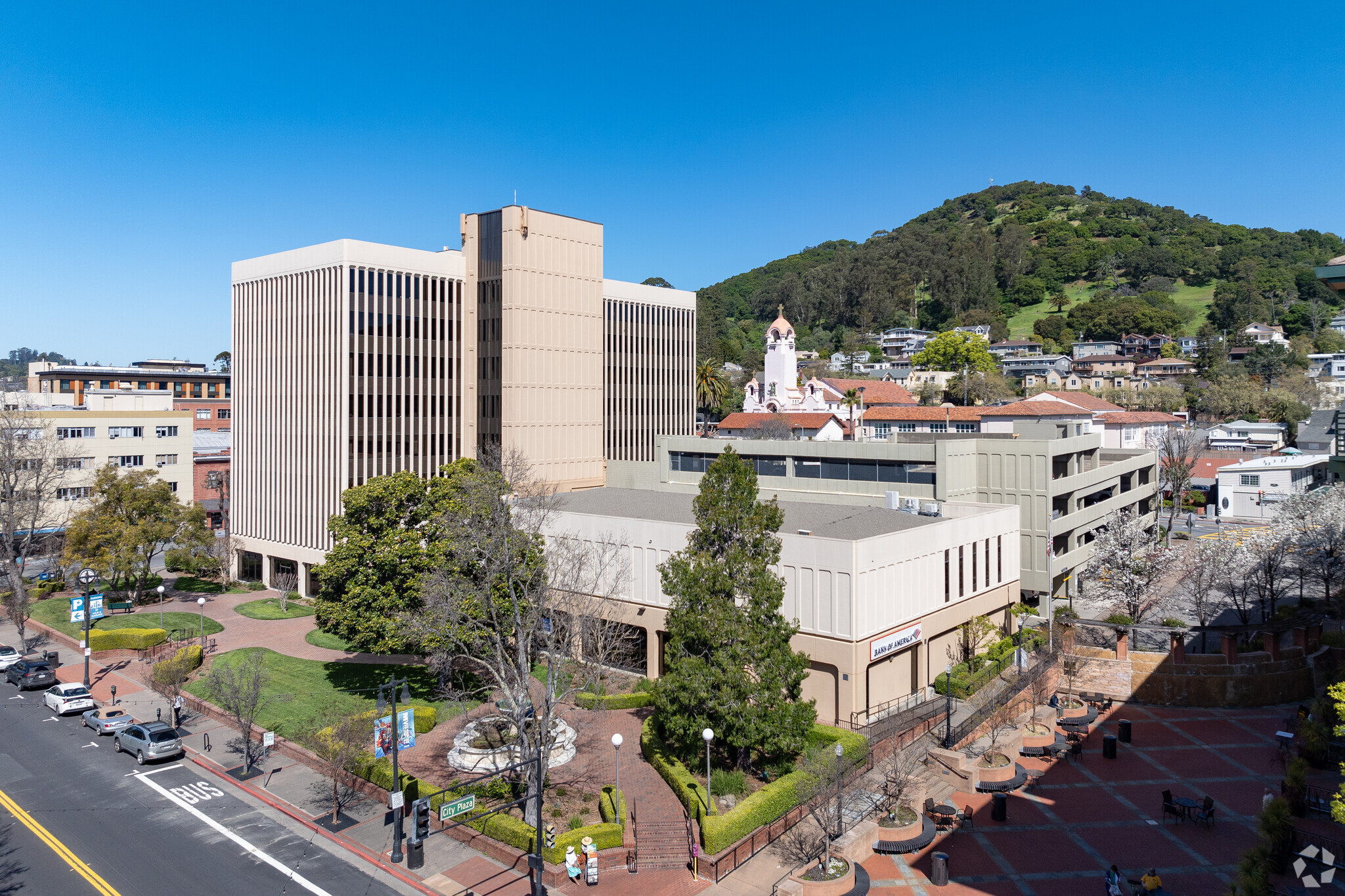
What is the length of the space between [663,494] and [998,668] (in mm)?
21519

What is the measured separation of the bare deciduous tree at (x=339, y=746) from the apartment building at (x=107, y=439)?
45.8 m

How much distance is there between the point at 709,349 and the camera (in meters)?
175

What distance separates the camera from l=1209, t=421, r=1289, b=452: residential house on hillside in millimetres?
103375

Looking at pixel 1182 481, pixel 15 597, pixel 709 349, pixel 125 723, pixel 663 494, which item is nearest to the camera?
pixel 125 723

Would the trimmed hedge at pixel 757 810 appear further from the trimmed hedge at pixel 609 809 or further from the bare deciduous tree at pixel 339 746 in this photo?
the bare deciduous tree at pixel 339 746

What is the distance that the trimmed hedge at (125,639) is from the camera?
149ft

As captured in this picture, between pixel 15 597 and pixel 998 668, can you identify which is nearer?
pixel 998 668

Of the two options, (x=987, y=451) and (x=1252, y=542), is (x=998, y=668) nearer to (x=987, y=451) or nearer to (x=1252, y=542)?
(x=987, y=451)

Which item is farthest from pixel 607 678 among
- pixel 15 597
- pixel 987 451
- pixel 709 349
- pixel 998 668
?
pixel 709 349

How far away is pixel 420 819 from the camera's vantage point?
24062 millimetres

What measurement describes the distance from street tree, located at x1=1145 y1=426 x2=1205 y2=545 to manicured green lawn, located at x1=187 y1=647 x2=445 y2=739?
58739mm

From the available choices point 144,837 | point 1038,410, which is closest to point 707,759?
point 144,837

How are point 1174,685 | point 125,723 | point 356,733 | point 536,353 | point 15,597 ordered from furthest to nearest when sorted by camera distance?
point 536,353 → point 15,597 → point 1174,685 → point 125,723 → point 356,733

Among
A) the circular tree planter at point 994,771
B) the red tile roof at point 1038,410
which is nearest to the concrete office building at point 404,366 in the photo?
the circular tree planter at point 994,771
